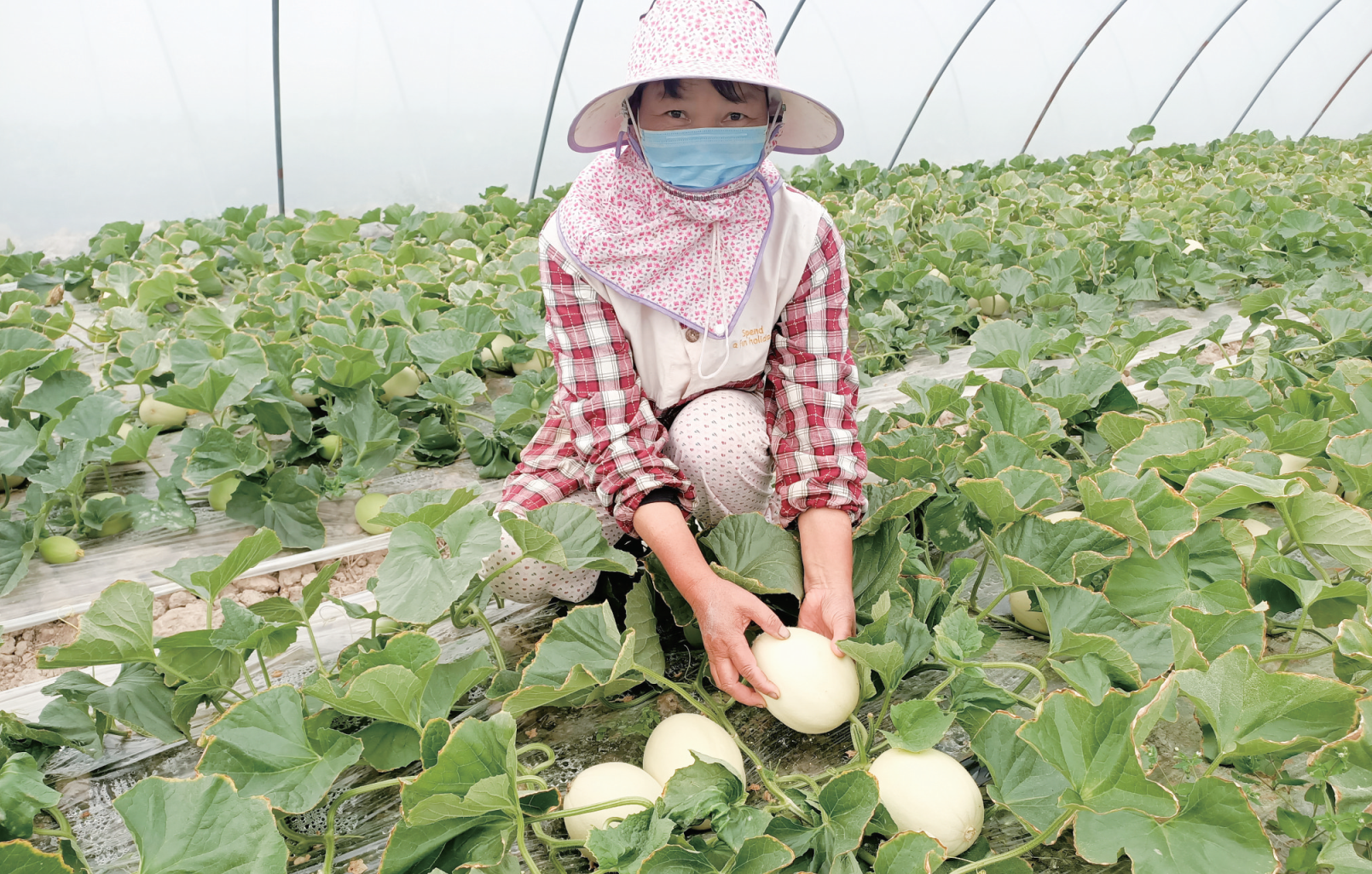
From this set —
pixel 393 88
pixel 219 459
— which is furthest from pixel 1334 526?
pixel 393 88

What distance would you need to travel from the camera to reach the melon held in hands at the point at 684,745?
3.60ft

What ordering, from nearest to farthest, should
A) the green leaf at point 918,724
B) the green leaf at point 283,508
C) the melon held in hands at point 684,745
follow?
the green leaf at point 918,724 → the melon held in hands at point 684,745 → the green leaf at point 283,508

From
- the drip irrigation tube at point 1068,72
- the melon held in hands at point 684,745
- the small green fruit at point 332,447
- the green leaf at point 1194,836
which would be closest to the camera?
the green leaf at point 1194,836

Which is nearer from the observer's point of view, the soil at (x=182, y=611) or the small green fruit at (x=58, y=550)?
the soil at (x=182, y=611)

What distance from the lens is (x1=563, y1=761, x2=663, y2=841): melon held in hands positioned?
1031 mm

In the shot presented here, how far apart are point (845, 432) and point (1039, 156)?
737cm

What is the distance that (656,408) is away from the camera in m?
1.58

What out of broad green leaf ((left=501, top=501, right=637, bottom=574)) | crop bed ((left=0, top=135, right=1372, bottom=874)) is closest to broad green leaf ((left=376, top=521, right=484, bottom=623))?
crop bed ((left=0, top=135, right=1372, bottom=874))

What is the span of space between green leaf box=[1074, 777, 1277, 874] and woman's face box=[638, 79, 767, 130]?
100cm

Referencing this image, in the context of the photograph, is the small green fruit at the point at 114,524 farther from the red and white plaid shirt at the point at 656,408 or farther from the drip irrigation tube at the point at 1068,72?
the drip irrigation tube at the point at 1068,72

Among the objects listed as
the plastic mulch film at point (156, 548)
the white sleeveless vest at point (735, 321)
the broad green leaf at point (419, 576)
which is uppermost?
the white sleeveless vest at point (735, 321)

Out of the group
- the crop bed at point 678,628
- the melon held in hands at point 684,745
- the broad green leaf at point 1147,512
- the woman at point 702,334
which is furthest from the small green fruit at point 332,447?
the broad green leaf at point 1147,512

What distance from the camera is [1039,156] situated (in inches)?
305

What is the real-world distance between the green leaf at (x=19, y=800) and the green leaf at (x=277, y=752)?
Result: 155 millimetres
